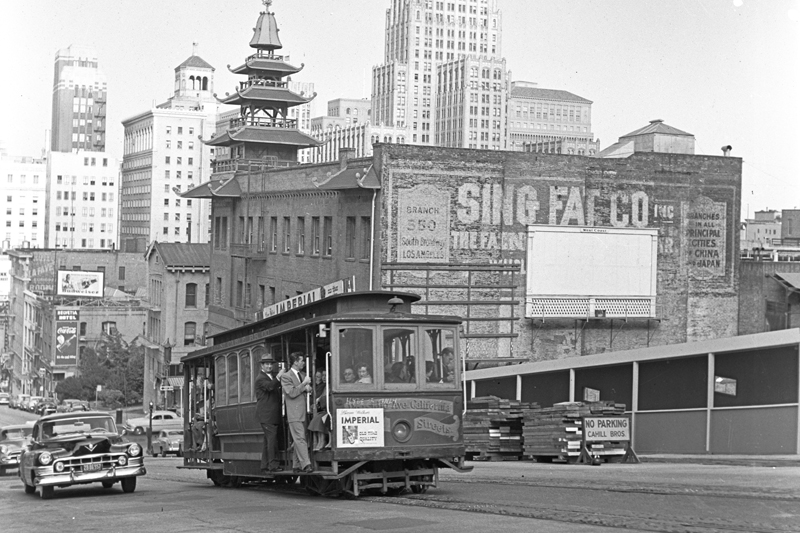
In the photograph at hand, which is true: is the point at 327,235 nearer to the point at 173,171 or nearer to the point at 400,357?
the point at 400,357

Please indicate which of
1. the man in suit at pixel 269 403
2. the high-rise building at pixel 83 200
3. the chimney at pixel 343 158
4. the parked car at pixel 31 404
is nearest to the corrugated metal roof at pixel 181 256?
the parked car at pixel 31 404

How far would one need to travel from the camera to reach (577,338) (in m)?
45.1

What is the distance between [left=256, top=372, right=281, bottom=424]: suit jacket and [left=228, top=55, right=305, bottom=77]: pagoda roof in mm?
62990

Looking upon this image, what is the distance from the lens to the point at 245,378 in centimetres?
1758

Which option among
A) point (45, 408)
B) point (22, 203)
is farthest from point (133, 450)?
point (22, 203)

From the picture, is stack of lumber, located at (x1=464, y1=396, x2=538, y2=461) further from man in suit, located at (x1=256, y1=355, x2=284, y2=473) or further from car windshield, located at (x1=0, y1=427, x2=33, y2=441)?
car windshield, located at (x1=0, y1=427, x2=33, y2=441)

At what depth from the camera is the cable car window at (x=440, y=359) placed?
1488cm

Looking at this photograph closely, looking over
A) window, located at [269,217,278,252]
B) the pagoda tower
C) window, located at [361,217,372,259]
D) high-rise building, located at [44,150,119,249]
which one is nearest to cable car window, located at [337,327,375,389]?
window, located at [361,217,372,259]

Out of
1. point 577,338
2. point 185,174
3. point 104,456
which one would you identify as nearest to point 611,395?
point 104,456

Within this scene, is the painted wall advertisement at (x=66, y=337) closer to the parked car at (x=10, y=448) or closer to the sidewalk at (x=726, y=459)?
the parked car at (x=10, y=448)

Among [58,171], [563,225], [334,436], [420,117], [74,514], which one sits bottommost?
[74,514]

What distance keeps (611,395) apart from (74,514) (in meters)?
15.3

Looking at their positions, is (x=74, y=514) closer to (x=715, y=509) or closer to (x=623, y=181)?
(x=715, y=509)

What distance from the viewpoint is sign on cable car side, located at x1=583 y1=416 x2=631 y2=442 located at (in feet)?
78.4
